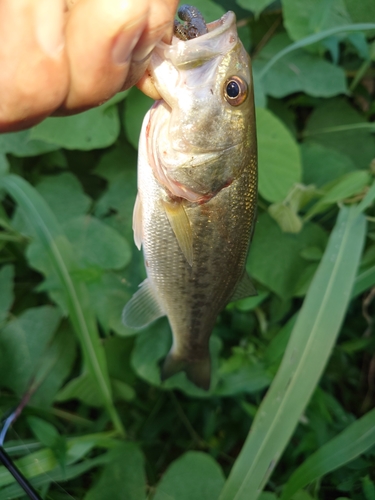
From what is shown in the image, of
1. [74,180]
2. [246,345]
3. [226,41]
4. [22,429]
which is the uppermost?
[226,41]

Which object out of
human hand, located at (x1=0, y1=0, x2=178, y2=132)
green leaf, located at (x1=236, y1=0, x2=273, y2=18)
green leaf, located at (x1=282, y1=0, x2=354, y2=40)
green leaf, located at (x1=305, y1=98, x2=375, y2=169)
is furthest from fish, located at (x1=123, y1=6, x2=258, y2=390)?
green leaf, located at (x1=305, y1=98, x2=375, y2=169)

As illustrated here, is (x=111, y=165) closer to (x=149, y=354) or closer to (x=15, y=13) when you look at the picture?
(x=149, y=354)

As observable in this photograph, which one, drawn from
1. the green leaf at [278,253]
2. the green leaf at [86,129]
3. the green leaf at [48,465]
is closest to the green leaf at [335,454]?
the green leaf at [278,253]

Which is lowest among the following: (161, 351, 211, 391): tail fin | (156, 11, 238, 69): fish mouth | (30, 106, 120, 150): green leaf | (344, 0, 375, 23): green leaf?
(161, 351, 211, 391): tail fin

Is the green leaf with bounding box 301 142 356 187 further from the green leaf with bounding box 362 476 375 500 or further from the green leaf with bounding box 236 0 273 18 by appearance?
the green leaf with bounding box 362 476 375 500

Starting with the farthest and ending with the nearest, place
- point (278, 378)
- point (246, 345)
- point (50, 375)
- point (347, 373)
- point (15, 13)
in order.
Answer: point (347, 373) → point (246, 345) → point (50, 375) → point (278, 378) → point (15, 13)

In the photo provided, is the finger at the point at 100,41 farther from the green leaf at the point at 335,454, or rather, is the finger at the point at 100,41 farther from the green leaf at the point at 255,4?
the green leaf at the point at 335,454

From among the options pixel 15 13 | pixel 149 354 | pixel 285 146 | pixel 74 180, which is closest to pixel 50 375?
pixel 149 354
